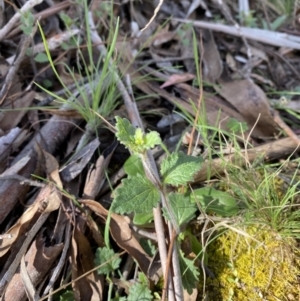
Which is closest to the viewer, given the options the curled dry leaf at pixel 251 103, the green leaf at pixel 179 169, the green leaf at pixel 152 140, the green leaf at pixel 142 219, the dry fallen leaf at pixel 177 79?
the green leaf at pixel 152 140

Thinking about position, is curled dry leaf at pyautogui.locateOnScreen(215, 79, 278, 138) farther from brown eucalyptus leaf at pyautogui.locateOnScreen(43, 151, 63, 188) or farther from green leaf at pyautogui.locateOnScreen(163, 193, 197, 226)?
brown eucalyptus leaf at pyautogui.locateOnScreen(43, 151, 63, 188)

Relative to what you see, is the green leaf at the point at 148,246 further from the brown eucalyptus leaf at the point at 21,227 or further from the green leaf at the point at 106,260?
the brown eucalyptus leaf at the point at 21,227

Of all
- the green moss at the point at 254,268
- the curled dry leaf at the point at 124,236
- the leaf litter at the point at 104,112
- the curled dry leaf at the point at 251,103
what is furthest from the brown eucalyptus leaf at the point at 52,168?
the curled dry leaf at the point at 251,103

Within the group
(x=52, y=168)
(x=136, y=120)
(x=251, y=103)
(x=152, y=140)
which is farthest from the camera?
(x=251, y=103)

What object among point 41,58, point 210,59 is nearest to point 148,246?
point 41,58

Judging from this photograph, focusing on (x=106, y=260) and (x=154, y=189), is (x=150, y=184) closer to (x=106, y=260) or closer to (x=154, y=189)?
(x=154, y=189)

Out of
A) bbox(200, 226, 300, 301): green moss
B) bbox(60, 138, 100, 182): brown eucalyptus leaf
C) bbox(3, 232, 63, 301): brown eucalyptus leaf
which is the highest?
bbox(60, 138, 100, 182): brown eucalyptus leaf

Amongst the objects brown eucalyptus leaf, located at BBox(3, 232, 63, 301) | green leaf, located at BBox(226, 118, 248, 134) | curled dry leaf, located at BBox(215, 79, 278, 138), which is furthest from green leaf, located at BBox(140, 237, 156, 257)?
curled dry leaf, located at BBox(215, 79, 278, 138)
